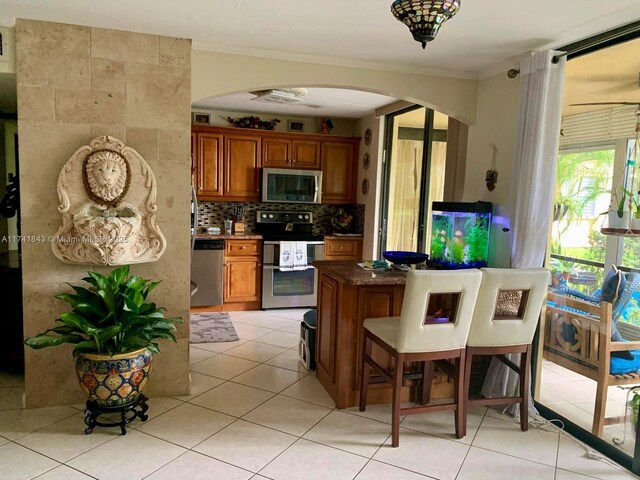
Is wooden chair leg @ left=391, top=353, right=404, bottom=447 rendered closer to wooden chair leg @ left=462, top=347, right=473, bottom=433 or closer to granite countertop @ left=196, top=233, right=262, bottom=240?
wooden chair leg @ left=462, top=347, right=473, bottom=433

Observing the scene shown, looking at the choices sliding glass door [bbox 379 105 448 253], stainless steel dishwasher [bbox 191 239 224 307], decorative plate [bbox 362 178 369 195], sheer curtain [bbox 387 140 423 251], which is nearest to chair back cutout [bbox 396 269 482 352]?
sliding glass door [bbox 379 105 448 253]

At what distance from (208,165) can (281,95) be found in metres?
1.54

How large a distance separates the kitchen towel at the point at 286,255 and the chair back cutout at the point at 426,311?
3128 mm

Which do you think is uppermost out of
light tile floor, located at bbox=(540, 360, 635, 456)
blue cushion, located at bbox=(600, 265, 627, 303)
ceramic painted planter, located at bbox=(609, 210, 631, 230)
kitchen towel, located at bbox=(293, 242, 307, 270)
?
ceramic painted planter, located at bbox=(609, 210, 631, 230)

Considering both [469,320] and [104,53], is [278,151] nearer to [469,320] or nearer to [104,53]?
[104,53]

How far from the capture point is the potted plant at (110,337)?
2.61m

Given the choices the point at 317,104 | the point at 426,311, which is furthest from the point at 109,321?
the point at 317,104

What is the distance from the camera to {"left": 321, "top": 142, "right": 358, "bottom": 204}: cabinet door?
6.22 meters

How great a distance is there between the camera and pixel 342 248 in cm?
607

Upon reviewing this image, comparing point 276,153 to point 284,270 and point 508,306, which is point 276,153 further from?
point 508,306

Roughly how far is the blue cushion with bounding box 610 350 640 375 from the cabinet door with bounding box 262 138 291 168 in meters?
4.33

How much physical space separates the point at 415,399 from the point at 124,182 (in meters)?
2.49

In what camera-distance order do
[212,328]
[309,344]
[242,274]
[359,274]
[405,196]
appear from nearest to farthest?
1. [359,274]
2. [309,344]
3. [212,328]
4. [405,196]
5. [242,274]

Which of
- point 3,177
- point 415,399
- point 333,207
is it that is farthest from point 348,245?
point 3,177
